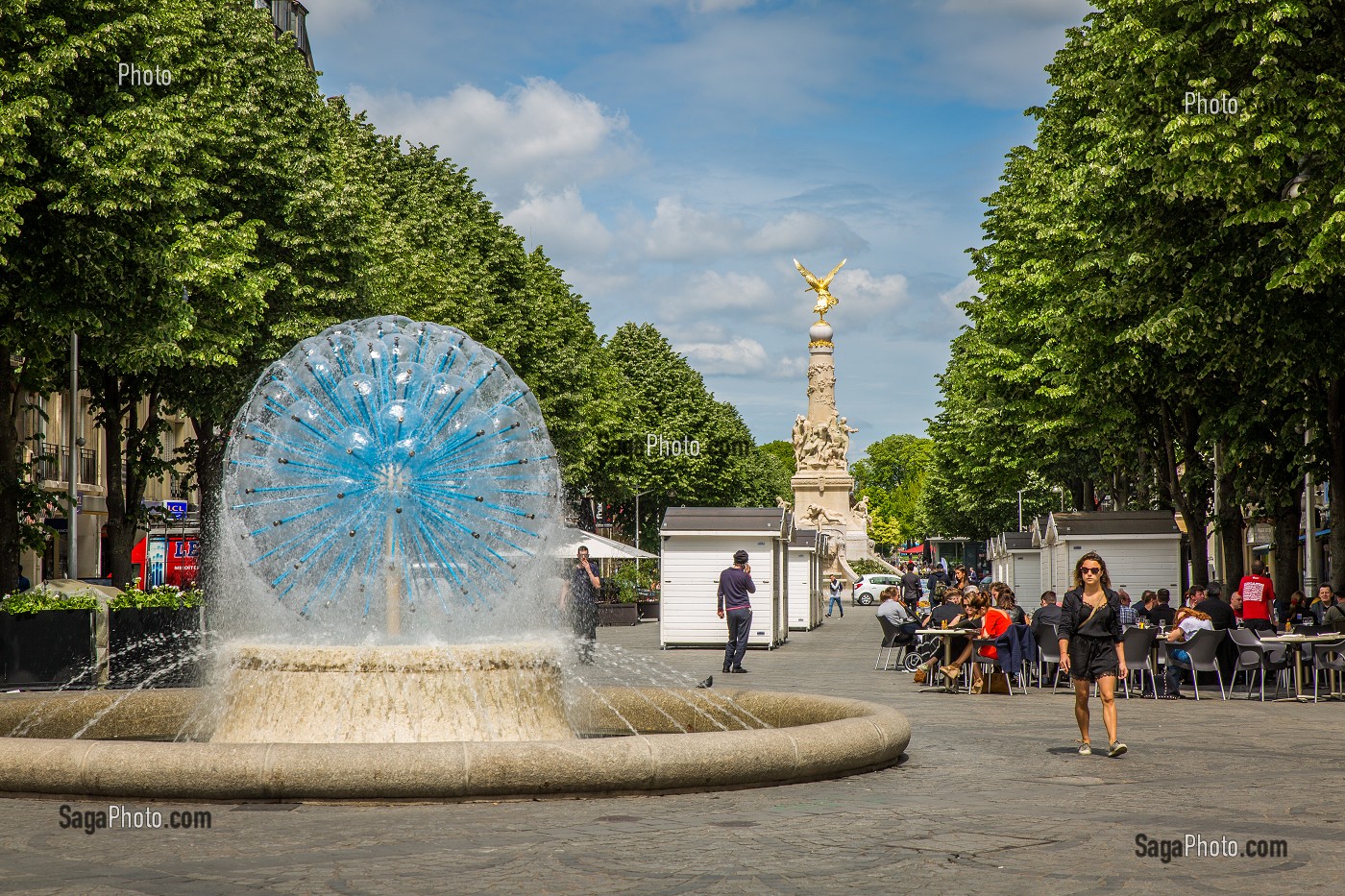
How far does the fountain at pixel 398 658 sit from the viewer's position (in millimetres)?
10109

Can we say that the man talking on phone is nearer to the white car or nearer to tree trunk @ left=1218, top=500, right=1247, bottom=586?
tree trunk @ left=1218, top=500, right=1247, bottom=586

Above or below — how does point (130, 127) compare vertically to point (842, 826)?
above

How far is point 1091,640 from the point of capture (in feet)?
44.1

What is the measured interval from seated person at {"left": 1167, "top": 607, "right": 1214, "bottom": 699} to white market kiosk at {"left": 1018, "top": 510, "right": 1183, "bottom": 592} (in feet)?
22.1

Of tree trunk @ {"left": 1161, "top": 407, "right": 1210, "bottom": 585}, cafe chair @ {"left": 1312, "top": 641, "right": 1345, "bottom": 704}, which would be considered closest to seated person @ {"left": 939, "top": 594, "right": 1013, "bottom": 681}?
cafe chair @ {"left": 1312, "top": 641, "right": 1345, "bottom": 704}

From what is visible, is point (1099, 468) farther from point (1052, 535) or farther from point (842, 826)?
point (842, 826)

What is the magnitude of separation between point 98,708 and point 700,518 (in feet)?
62.5

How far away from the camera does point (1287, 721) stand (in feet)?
54.7

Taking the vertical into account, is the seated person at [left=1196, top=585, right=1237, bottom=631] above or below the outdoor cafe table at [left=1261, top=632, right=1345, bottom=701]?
above

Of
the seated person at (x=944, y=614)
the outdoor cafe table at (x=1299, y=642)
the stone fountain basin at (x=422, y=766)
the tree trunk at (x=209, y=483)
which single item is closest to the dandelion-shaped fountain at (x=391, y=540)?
the stone fountain basin at (x=422, y=766)

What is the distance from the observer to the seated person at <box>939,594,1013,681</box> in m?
20.7

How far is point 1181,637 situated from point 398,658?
12266mm

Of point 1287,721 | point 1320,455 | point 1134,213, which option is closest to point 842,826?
point 1287,721

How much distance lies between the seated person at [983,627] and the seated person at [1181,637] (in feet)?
6.89
